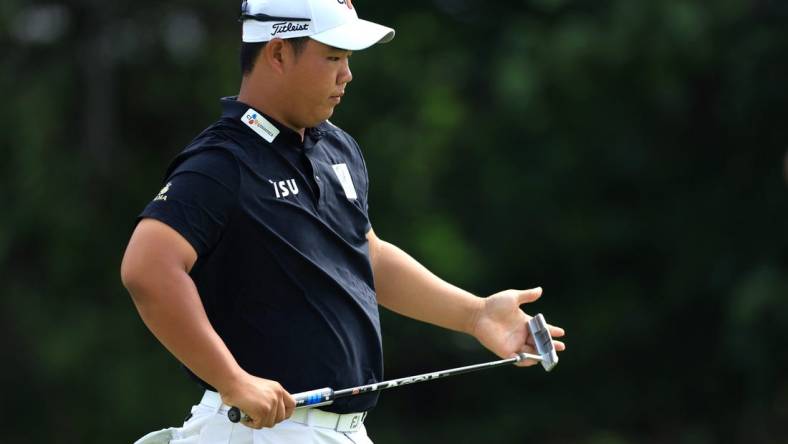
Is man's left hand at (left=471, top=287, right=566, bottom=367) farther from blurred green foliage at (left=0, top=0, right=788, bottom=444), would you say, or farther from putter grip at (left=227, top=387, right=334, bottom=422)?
blurred green foliage at (left=0, top=0, right=788, bottom=444)

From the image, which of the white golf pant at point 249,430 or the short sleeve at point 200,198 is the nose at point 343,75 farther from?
the white golf pant at point 249,430

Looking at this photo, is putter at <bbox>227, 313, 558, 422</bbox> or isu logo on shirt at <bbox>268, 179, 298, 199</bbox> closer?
putter at <bbox>227, 313, 558, 422</bbox>

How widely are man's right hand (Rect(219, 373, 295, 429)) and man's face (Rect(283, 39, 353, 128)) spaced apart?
0.64 meters

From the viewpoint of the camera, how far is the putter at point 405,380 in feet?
10.7

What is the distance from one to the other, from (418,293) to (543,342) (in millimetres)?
345

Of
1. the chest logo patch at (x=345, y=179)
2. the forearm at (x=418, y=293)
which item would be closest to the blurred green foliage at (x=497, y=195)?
the forearm at (x=418, y=293)

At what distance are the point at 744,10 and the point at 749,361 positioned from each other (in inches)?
102

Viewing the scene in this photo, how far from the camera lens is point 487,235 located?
12.7 m

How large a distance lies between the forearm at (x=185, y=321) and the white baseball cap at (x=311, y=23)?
63cm

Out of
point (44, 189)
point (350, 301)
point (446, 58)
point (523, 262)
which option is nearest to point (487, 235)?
point (523, 262)

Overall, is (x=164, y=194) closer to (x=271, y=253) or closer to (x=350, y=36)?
(x=271, y=253)


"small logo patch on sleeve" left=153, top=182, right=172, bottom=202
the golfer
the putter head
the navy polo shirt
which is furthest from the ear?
the putter head

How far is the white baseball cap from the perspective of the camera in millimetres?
3453

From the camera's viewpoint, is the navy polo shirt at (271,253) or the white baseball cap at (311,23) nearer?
the navy polo shirt at (271,253)
